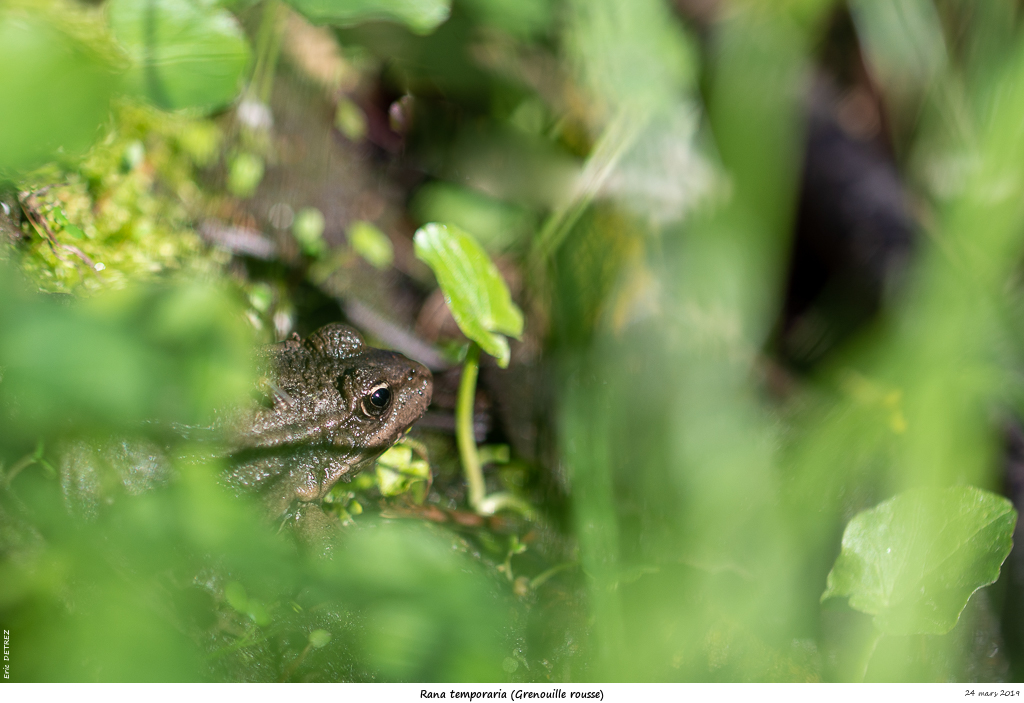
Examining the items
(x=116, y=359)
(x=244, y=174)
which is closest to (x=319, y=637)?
(x=116, y=359)

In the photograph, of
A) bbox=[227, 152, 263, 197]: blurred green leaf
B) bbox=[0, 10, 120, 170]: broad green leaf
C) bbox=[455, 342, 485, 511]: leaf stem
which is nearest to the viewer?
bbox=[0, 10, 120, 170]: broad green leaf

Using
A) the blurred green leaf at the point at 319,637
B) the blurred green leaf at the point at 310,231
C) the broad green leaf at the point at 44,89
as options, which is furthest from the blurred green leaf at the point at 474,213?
the blurred green leaf at the point at 319,637

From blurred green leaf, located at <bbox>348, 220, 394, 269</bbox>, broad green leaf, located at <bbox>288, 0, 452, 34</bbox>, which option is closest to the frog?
blurred green leaf, located at <bbox>348, 220, 394, 269</bbox>

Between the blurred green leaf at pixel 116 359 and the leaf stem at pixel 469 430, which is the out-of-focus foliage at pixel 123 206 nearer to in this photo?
the blurred green leaf at pixel 116 359

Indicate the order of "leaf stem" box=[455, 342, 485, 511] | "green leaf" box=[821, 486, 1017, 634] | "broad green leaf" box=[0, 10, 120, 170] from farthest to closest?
"leaf stem" box=[455, 342, 485, 511] < "green leaf" box=[821, 486, 1017, 634] < "broad green leaf" box=[0, 10, 120, 170]

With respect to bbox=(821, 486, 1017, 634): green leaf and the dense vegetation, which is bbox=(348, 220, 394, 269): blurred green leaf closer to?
the dense vegetation

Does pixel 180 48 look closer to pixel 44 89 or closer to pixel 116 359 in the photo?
pixel 44 89
